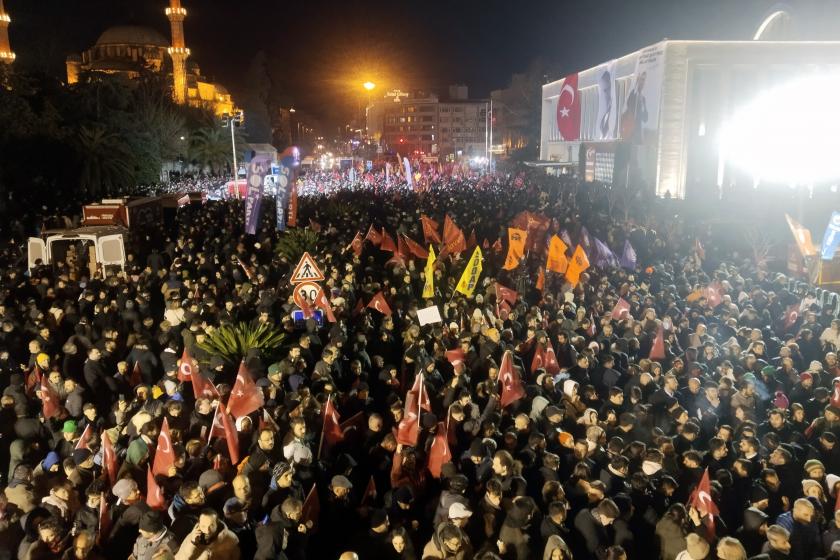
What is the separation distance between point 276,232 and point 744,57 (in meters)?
21.7

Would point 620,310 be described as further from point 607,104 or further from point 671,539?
point 607,104

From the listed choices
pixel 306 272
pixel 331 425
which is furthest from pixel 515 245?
pixel 331 425

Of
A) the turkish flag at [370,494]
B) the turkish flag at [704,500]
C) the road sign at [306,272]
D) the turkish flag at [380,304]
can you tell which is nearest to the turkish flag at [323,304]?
the road sign at [306,272]

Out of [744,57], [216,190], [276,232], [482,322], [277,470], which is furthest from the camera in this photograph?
[216,190]

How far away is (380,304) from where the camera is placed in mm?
11117

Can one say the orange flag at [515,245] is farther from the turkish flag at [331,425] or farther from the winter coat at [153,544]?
the winter coat at [153,544]

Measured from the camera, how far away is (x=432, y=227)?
53.9 ft

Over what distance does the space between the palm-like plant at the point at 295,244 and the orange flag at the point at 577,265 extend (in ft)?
22.9

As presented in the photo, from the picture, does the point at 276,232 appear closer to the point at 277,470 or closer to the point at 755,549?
the point at 277,470

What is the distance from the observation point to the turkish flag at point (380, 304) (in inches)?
436

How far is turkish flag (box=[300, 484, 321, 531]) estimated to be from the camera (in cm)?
546

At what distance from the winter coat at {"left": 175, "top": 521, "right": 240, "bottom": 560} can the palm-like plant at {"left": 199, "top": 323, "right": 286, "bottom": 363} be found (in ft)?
15.3

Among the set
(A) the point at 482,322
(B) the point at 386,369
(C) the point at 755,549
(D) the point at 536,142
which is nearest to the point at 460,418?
(B) the point at 386,369

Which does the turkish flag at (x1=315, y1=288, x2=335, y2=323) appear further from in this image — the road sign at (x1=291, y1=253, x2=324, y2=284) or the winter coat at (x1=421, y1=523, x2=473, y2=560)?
the winter coat at (x1=421, y1=523, x2=473, y2=560)
